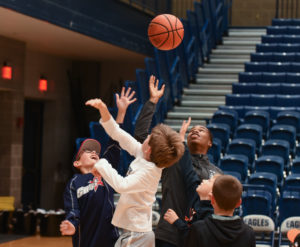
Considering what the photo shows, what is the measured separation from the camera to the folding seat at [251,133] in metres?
10.9

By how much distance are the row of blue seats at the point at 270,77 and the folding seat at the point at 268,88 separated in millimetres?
493

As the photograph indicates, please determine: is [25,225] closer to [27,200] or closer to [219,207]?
[27,200]

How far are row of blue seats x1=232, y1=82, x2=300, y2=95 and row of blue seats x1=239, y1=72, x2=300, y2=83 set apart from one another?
26 centimetres

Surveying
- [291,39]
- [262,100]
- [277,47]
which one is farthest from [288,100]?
[291,39]

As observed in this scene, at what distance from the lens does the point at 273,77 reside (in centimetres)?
1334

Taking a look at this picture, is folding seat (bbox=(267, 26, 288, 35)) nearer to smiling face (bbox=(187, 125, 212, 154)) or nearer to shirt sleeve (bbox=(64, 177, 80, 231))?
smiling face (bbox=(187, 125, 212, 154))

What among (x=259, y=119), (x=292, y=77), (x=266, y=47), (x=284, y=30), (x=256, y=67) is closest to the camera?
(x=259, y=119)

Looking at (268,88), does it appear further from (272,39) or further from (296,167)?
(296,167)

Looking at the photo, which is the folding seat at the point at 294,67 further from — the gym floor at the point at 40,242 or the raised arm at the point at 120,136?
the raised arm at the point at 120,136

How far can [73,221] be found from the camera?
410 cm

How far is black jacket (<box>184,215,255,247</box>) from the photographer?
3.31 meters

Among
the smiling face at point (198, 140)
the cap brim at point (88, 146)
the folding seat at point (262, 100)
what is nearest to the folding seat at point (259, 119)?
the folding seat at point (262, 100)

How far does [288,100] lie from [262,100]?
1.62ft

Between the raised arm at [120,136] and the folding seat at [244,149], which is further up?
the raised arm at [120,136]
